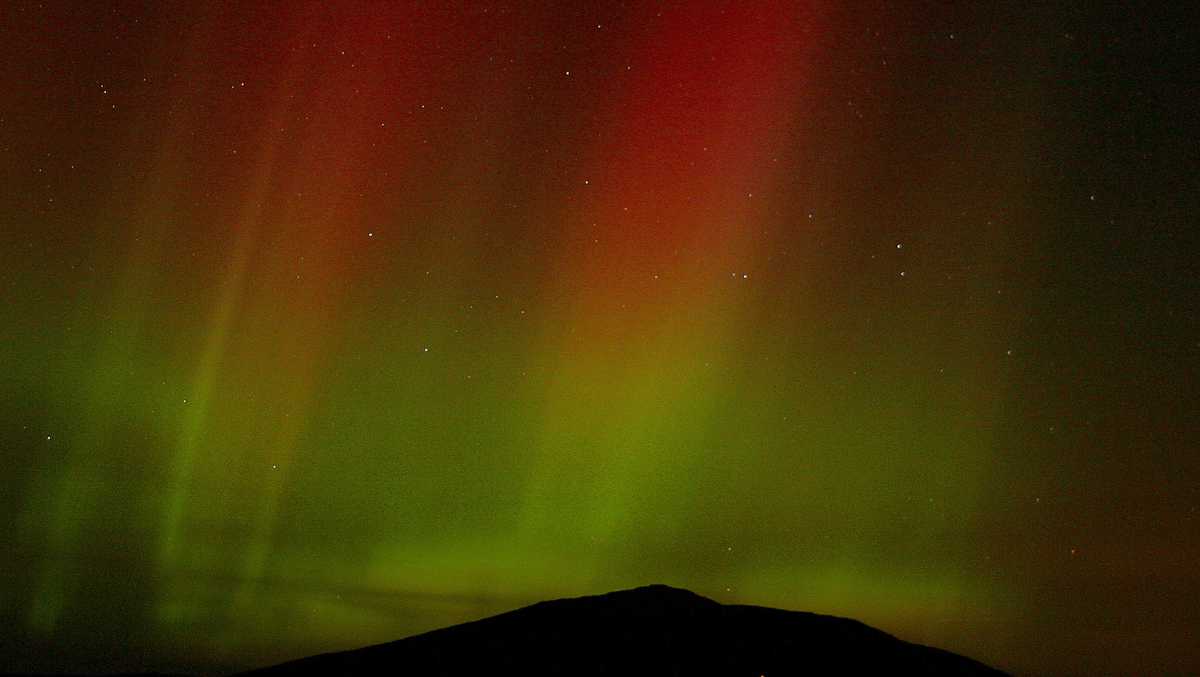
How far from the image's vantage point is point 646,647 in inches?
954

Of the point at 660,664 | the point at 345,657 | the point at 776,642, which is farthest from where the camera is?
the point at 345,657

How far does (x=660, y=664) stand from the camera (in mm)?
23141

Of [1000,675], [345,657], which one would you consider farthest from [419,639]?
[1000,675]

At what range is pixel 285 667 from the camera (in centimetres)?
2519

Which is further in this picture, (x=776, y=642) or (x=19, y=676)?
(x=19, y=676)

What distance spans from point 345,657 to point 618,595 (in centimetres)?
648

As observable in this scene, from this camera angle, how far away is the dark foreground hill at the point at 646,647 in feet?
77.0

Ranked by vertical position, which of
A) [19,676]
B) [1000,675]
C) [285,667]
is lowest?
[19,676]

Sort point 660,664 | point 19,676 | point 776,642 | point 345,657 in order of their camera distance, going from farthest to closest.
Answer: point 19,676 < point 345,657 < point 776,642 < point 660,664

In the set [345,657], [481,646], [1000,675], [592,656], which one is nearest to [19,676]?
[345,657]

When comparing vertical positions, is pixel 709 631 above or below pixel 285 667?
above

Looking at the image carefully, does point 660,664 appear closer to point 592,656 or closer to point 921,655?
point 592,656

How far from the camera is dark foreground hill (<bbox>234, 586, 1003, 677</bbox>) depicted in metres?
23.5

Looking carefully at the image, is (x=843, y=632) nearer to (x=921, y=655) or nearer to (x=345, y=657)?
(x=921, y=655)
